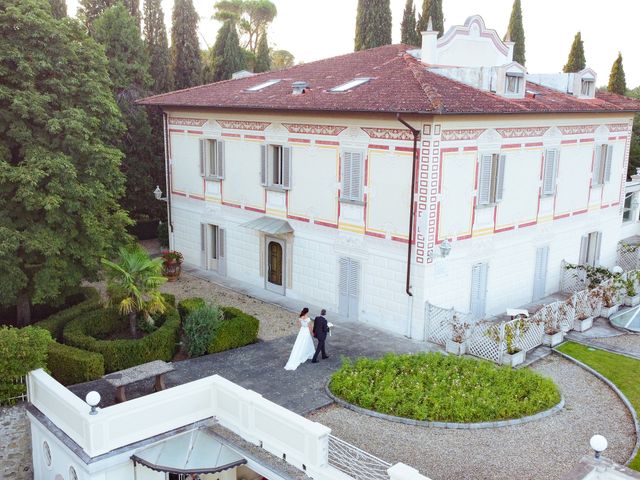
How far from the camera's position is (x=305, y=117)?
65.3 ft

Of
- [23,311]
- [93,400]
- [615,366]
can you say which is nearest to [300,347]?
[93,400]

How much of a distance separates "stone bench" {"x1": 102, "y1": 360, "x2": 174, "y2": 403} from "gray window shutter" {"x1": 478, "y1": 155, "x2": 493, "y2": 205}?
10.4 m

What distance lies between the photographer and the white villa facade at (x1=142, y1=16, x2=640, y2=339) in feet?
57.5

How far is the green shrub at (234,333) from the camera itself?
16.6m

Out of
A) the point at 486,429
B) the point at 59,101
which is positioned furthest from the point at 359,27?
the point at 486,429

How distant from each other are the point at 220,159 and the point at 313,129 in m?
5.30

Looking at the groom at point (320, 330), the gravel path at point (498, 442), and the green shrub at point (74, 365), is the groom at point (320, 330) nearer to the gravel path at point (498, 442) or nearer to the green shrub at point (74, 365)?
the gravel path at point (498, 442)

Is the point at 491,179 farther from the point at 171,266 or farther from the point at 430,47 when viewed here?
the point at 171,266

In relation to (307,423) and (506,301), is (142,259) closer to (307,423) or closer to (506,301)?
(307,423)

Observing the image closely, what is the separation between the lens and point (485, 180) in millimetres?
18688

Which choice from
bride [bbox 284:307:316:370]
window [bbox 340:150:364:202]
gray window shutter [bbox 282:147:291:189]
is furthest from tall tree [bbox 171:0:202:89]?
bride [bbox 284:307:316:370]

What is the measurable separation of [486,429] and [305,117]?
1125 centimetres

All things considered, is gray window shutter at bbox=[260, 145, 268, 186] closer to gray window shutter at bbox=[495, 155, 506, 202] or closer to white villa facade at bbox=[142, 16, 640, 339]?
white villa facade at bbox=[142, 16, 640, 339]

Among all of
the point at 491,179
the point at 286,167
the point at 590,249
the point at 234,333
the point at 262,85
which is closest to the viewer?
Result: the point at 234,333
